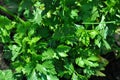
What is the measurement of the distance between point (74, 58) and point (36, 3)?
538 millimetres

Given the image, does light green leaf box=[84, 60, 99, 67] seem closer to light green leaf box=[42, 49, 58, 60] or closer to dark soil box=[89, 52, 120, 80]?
light green leaf box=[42, 49, 58, 60]

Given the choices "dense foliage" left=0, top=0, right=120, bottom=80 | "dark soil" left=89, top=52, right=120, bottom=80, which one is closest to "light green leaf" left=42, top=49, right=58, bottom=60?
"dense foliage" left=0, top=0, right=120, bottom=80

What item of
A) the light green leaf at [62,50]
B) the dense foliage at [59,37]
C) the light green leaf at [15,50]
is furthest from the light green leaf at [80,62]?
the light green leaf at [15,50]

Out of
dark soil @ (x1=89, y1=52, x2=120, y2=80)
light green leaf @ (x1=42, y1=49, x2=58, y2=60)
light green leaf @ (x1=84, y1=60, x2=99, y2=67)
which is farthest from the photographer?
dark soil @ (x1=89, y1=52, x2=120, y2=80)

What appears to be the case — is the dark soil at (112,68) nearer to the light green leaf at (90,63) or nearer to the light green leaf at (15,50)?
the light green leaf at (90,63)

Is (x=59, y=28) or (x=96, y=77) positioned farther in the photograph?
(x=96, y=77)

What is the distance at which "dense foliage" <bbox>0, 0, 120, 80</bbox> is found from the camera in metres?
2.50

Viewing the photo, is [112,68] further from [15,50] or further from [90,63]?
[15,50]

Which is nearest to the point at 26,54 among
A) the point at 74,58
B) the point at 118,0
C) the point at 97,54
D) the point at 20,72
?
the point at 20,72

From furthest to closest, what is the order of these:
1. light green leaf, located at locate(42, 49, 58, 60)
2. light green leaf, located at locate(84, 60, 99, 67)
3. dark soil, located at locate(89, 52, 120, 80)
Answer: dark soil, located at locate(89, 52, 120, 80), light green leaf, located at locate(84, 60, 99, 67), light green leaf, located at locate(42, 49, 58, 60)

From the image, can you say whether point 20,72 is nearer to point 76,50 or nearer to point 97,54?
point 76,50

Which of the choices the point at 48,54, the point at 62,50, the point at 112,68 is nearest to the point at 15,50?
the point at 48,54

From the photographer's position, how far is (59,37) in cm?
257

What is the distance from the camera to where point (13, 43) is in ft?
8.93
